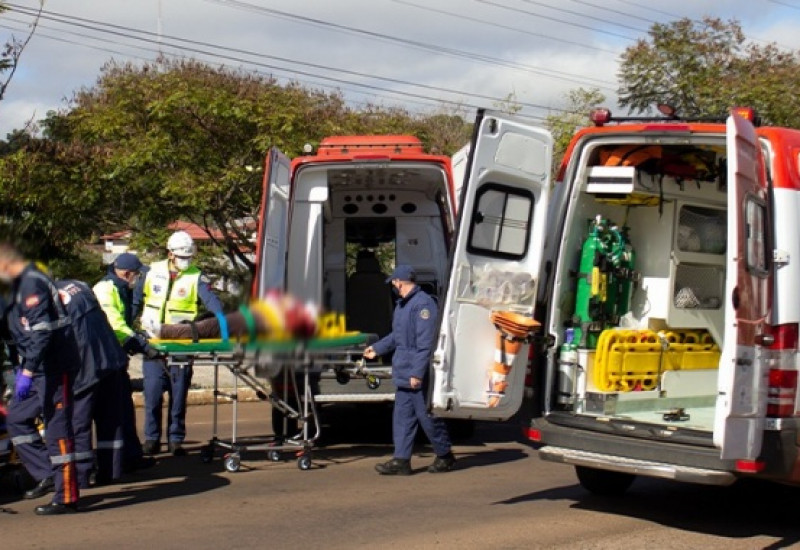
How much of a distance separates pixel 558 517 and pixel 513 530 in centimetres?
55

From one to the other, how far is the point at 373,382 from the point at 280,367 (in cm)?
132

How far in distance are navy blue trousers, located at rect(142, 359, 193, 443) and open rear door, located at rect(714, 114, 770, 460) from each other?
16.5 feet

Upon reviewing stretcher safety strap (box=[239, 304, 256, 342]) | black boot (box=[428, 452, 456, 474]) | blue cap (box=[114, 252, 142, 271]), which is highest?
blue cap (box=[114, 252, 142, 271])

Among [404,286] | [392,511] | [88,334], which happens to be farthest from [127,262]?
[392,511]

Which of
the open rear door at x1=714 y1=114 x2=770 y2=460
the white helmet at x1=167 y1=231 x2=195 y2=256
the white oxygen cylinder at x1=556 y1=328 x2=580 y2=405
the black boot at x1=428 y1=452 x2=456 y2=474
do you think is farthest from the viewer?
the white helmet at x1=167 y1=231 x2=195 y2=256

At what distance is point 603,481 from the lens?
839 centimetres

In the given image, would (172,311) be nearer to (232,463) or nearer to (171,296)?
(171,296)

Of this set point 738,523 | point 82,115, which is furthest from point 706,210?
point 82,115

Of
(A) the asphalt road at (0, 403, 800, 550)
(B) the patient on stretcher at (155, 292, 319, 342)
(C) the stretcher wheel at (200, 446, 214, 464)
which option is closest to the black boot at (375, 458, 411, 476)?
(A) the asphalt road at (0, 403, 800, 550)

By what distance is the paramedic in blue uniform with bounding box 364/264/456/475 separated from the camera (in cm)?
920

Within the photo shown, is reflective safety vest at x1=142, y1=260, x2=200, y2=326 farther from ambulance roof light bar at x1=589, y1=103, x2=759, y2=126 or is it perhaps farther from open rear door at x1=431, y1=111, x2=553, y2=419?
ambulance roof light bar at x1=589, y1=103, x2=759, y2=126

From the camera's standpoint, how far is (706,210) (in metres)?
9.68

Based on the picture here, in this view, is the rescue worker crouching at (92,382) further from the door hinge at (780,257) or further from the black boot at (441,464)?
the door hinge at (780,257)

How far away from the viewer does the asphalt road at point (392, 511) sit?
23.2ft
